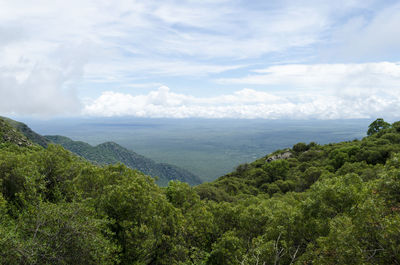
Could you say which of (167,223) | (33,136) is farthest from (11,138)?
(33,136)

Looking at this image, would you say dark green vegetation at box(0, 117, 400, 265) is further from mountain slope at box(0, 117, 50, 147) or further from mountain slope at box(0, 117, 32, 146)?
mountain slope at box(0, 117, 50, 147)

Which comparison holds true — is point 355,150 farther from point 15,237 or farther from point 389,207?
point 15,237

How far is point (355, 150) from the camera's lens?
66750 millimetres

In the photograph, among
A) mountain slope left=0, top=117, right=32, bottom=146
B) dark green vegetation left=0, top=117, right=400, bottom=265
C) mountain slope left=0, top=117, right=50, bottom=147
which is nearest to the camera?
dark green vegetation left=0, top=117, right=400, bottom=265

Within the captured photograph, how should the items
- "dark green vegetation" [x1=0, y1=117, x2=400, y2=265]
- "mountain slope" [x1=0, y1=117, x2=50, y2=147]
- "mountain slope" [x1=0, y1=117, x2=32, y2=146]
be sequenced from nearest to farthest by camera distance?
1. "dark green vegetation" [x1=0, y1=117, x2=400, y2=265]
2. "mountain slope" [x1=0, y1=117, x2=32, y2=146]
3. "mountain slope" [x1=0, y1=117, x2=50, y2=147]

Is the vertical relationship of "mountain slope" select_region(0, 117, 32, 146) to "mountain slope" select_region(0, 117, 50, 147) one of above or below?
above


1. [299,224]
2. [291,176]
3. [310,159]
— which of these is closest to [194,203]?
[299,224]

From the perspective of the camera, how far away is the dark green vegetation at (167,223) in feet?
33.9

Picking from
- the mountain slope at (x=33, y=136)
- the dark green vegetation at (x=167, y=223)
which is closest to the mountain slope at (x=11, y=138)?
the dark green vegetation at (x=167, y=223)

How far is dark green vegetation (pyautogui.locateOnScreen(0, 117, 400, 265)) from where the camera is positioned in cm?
1034

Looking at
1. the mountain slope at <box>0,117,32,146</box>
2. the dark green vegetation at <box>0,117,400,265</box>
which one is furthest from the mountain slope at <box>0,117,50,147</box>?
the dark green vegetation at <box>0,117,400,265</box>

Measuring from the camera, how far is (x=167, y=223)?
18.2 metres

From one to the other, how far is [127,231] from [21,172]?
1018cm

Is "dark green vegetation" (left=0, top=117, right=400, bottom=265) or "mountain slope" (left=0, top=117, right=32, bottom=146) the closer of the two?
"dark green vegetation" (left=0, top=117, right=400, bottom=265)
